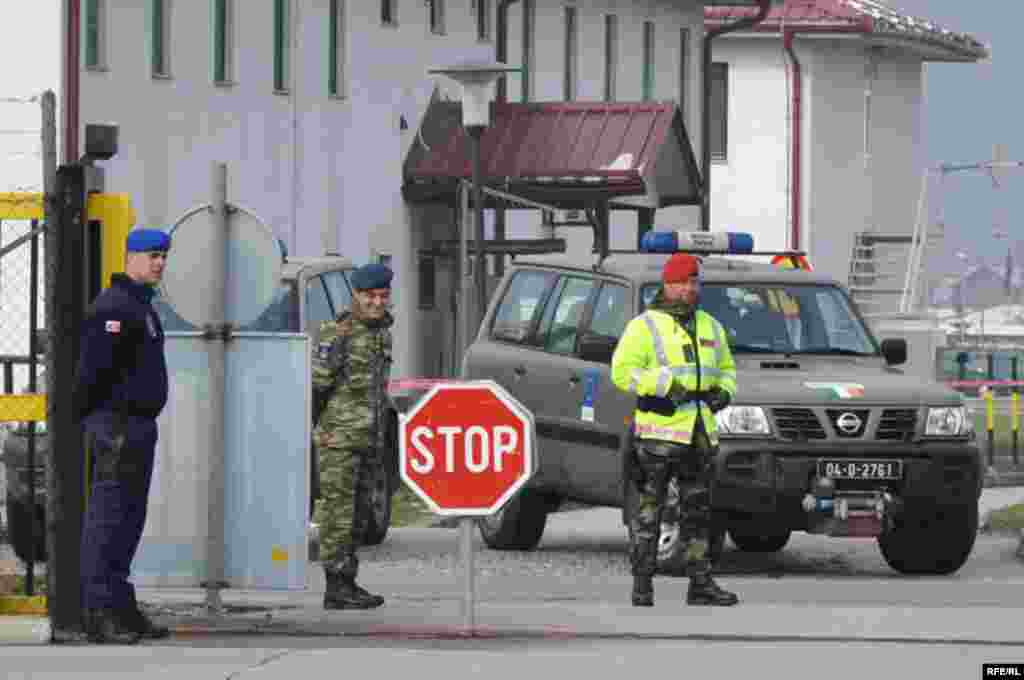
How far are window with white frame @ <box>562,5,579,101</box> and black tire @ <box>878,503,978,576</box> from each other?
3081 cm

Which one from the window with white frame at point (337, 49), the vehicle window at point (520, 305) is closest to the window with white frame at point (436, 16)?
the window with white frame at point (337, 49)

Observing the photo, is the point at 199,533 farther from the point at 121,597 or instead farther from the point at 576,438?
the point at 576,438

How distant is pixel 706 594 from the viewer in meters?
16.5

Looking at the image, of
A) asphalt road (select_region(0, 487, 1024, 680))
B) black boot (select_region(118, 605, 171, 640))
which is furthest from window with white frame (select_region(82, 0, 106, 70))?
black boot (select_region(118, 605, 171, 640))

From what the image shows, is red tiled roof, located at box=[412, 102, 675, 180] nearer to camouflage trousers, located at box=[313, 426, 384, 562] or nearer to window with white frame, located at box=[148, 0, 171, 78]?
window with white frame, located at box=[148, 0, 171, 78]

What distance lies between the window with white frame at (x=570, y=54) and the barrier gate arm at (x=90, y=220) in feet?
118

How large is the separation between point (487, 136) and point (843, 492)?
25.3 m

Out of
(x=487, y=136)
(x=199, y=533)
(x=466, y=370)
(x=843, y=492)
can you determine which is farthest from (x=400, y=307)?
(x=199, y=533)

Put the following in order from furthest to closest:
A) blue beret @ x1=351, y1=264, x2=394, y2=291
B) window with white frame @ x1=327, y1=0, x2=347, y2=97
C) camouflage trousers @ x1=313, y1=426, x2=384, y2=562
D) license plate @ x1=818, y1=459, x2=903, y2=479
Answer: window with white frame @ x1=327, y1=0, x2=347, y2=97 < license plate @ x1=818, y1=459, x2=903, y2=479 < blue beret @ x1=351, y1=264, x2=394, y2=291 < camouflage trousers @ x1=313, y1=426, x2=384, y2=562

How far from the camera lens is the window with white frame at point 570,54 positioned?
5072 centimetres

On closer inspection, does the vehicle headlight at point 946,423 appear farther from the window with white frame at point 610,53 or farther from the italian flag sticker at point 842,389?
the window with white frame at point 610,53

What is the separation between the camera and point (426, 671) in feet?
43.4

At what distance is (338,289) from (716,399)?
5.74 m

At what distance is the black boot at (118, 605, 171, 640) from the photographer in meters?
14.4
